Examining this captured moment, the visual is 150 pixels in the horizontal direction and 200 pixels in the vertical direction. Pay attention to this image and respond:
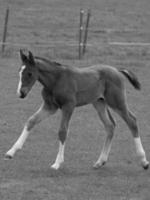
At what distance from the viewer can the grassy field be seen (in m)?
9.18

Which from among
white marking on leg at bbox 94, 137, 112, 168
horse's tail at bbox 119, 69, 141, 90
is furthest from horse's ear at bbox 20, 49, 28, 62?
white marking on leg at bbox 94, 137, 112, 168

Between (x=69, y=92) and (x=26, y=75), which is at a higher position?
(x=26, y=75)

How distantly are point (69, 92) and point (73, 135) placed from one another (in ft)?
8.97

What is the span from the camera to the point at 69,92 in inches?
399

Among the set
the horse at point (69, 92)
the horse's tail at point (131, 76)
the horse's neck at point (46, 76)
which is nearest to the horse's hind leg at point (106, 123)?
the horse at point (69, 92)

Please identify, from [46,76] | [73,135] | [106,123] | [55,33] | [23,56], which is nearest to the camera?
[23,56]

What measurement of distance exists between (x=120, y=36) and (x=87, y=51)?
4.68 m

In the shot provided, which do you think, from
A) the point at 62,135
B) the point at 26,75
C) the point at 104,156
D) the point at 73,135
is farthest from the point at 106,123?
the point at 73,135

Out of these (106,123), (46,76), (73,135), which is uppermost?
(46,76)

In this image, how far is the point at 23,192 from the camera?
8.89 meters

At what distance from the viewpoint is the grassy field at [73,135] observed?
918cm

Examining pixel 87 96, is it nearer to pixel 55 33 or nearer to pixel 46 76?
pixel 46 76

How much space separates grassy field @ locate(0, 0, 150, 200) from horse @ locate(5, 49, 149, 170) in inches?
13.5

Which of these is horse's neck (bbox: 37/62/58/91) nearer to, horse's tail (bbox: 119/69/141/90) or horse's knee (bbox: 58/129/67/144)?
horse's knee (bbox: 58/129/67/144)
